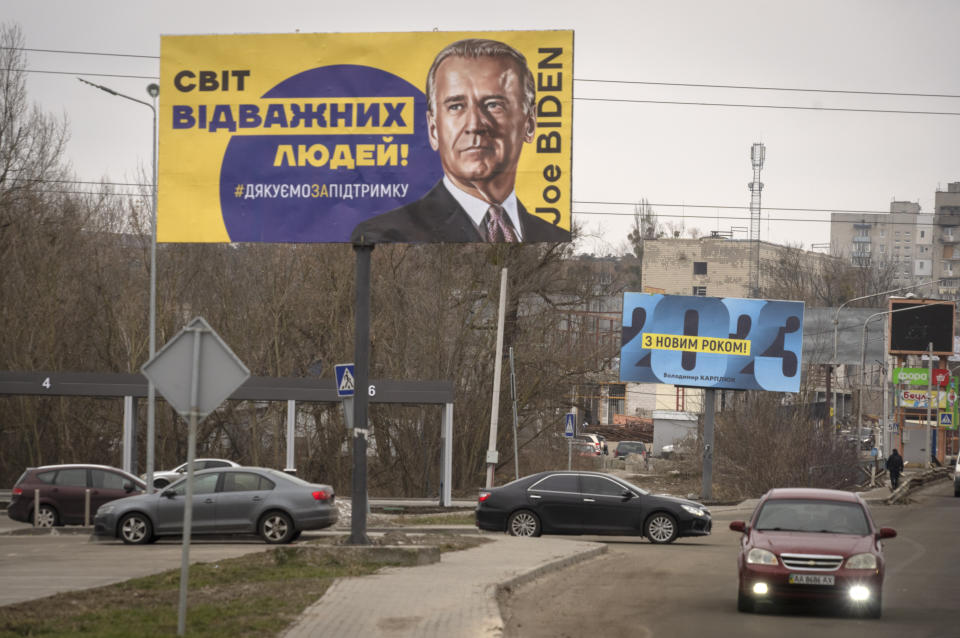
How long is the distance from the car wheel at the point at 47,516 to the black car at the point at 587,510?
10.5 m

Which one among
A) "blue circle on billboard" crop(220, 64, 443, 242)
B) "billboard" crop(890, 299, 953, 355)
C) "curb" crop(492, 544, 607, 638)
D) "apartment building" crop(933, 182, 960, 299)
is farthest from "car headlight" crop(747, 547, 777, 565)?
"apartment building" crop(933, 182, 960, 299)

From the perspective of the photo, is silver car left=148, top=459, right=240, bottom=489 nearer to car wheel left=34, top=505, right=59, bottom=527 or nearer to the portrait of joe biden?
car wheel left=34, top=505, right=59, bottom=527

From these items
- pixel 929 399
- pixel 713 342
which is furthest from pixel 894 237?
pixel 713 342

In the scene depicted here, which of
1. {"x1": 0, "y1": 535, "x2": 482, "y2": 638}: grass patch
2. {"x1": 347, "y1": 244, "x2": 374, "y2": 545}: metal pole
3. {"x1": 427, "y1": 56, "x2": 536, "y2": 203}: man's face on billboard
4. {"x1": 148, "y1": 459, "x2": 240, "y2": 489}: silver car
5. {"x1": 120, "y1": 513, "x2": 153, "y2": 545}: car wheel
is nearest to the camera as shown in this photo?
{"x1": 0, "y1": 535, "x2": 482, "y2": 638}: grass patch

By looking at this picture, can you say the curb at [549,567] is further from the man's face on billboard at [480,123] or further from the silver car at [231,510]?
the man's face on billboard at [480,123]

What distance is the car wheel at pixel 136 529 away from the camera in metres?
22.2

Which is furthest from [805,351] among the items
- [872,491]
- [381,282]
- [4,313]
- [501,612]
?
[501,612]

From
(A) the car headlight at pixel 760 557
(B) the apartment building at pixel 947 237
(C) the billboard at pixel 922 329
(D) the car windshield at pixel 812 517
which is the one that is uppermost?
(B) the apartment building at pixel 947 237

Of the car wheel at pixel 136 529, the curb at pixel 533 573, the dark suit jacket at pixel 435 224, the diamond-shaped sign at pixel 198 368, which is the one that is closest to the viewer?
the diamond-shaped sign at pixel 198 368

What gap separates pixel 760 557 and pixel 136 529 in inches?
510

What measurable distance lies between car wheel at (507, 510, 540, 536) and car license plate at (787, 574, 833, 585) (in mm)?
11046

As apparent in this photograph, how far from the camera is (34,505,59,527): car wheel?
2753cm

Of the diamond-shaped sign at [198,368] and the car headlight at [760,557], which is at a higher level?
the diamond-shaped sign at [198,368]

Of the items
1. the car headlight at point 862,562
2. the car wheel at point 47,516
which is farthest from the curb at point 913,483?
the car headlight at point 862,562
